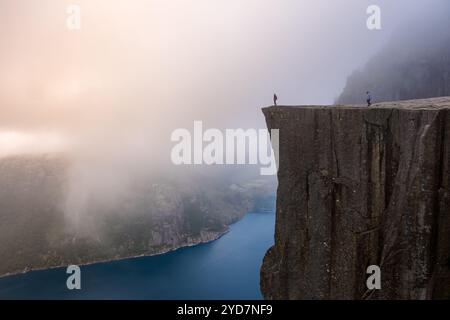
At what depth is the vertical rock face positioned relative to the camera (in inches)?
795

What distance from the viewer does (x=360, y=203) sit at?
21.9 metres

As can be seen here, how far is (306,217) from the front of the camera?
Answer: 75.5ft

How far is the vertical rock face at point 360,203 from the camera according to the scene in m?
20.2

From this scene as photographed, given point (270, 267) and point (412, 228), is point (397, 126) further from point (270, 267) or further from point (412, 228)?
point (270, 267)
